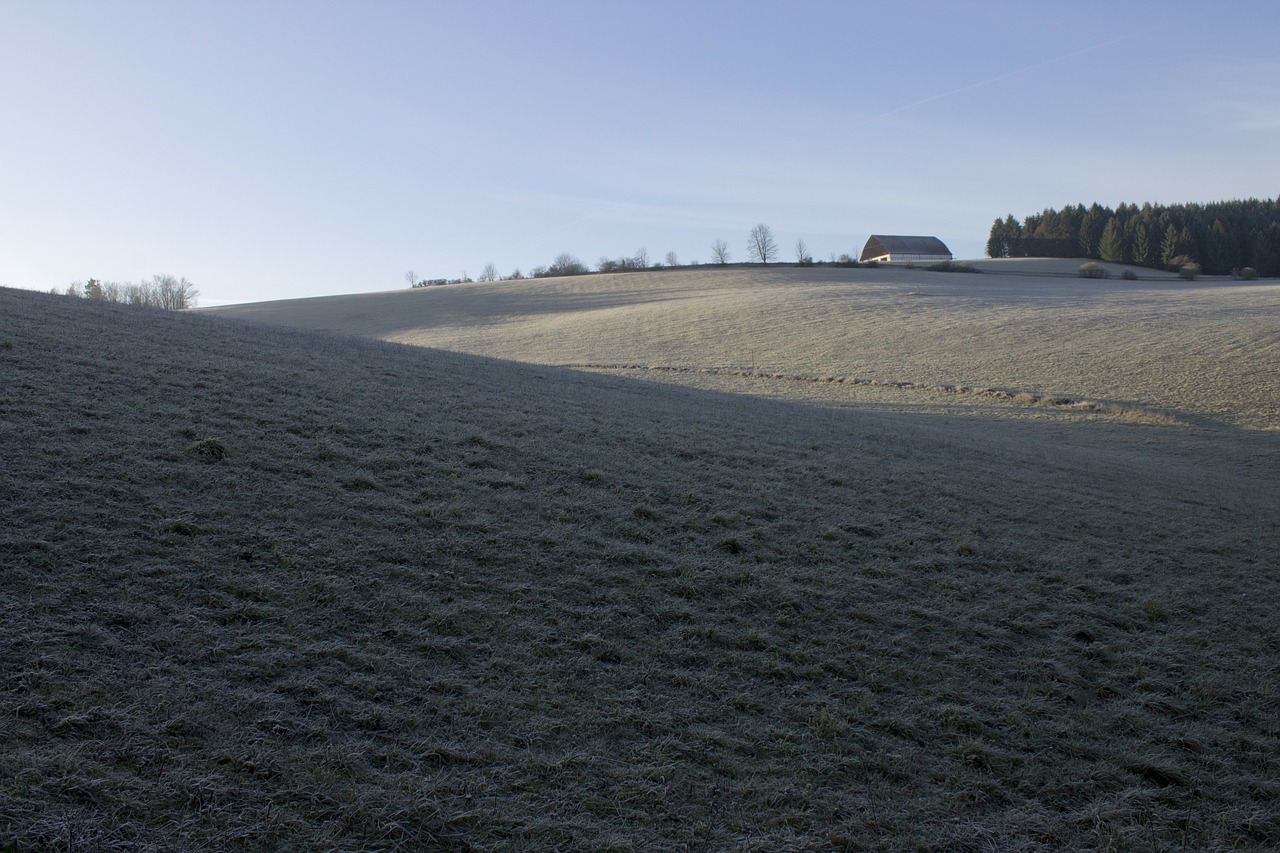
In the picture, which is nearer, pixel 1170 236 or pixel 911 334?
pixel 911 334

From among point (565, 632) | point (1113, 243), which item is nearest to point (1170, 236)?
point (1113, 243)

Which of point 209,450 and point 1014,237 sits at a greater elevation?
point 1014,237

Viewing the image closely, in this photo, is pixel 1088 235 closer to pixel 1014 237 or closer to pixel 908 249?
pixel 1014 237

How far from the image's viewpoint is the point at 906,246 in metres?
97.8

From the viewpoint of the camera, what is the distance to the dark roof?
9650 cm

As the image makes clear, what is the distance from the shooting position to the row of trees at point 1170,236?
83812mm

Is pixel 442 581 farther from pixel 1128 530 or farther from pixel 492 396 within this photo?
pixel 1128 530

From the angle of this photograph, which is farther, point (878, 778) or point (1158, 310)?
point (1158, 310)

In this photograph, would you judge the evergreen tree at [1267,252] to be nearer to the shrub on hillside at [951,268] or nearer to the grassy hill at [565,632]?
the shrub on hillside at [951,268]

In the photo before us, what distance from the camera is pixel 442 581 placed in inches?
215

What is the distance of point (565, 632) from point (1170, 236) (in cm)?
10000

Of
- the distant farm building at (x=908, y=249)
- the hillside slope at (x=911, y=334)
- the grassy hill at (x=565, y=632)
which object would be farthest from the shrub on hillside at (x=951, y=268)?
the grassy hill at (x=565, y=632)

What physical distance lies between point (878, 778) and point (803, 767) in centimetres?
42

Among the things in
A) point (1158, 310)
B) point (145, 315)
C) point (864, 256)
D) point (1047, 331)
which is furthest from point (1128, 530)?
point (864, 256)
